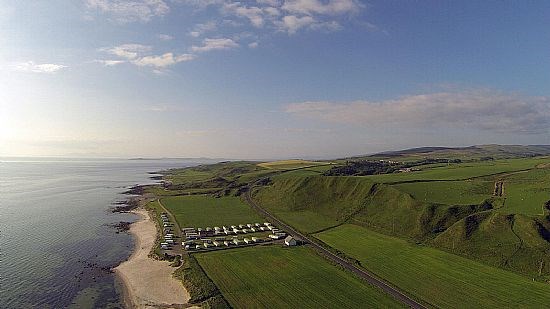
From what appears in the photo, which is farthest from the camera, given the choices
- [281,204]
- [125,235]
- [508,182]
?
[281,204]

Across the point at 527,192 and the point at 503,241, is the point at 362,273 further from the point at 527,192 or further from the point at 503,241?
the point at 527,192

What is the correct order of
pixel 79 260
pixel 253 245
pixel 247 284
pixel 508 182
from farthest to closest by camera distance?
pixel 508 182, pixel 253 245, pixel 79 260, pixel 247 284

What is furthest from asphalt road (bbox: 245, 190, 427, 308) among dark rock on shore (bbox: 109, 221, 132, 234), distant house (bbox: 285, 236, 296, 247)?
dark rock on shore (bbox: 109, 221, 132, 234)

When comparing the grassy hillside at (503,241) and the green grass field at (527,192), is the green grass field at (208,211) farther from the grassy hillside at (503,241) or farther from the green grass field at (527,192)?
the green grass field at (527,192)

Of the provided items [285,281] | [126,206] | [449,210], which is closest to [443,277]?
[285,281]

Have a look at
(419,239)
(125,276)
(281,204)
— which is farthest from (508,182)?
(125,276)

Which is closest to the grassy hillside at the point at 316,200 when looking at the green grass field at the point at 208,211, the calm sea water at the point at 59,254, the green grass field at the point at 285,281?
the green grass field at the point at 208,211

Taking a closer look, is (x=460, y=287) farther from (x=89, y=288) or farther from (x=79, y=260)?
(x=79, y=260)
